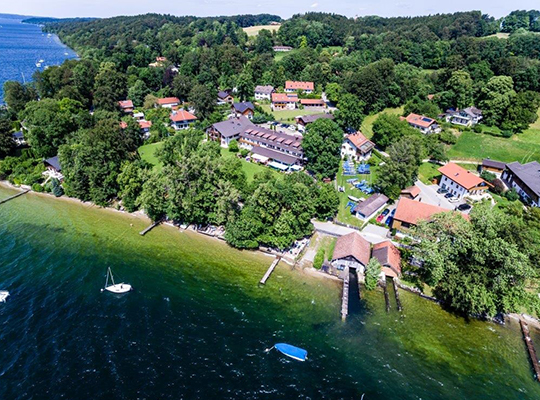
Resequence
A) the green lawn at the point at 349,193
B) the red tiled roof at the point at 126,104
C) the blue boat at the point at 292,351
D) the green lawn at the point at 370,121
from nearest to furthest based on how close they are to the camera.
→ 1. the blue boat at the point at 292,351
2. the green lawn at the point at 349,193
3. the green lawn at the point at 370,121
4. the red tiled roof at the point at 126,104

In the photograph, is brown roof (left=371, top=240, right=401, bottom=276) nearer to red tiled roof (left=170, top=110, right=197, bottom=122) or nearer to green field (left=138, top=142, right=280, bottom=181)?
green field (left=138, top=142, right=280, bottom=181)

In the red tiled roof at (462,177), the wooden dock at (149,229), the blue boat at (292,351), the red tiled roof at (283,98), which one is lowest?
the blue boat at (292,351)

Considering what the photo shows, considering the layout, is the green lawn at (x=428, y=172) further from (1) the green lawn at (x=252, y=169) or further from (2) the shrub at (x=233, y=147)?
(2) the shrub at (x=233, y=147)

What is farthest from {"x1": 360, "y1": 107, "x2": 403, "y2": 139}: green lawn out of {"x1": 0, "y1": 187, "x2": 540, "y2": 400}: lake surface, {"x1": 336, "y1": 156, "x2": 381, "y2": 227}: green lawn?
{"x1": 0, "y1": 187, "x2": 540, "y2": 400}: lake surface

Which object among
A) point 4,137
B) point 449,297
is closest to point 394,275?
point 449,297

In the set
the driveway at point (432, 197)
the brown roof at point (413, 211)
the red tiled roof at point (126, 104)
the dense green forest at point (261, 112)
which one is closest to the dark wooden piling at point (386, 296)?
the dense green forest at point (261, 112)
